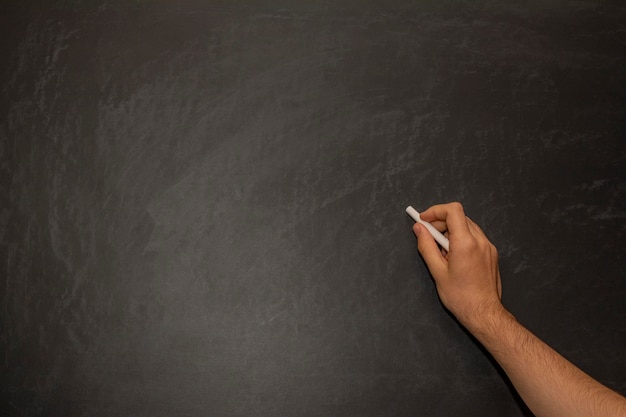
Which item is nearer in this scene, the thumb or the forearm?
the forearm

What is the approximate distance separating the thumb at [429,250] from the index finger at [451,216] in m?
0.02

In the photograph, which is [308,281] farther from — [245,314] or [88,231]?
[88,231]

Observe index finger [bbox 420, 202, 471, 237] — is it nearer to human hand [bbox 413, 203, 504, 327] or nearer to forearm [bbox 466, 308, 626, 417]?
human hand [bbox 413, 203, 504, 327]

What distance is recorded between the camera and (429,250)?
0.73 meters

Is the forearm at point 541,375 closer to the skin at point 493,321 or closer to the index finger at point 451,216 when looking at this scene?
the skin at point 493,321

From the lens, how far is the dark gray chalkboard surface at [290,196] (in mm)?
733

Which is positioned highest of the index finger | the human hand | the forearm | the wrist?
the index finger

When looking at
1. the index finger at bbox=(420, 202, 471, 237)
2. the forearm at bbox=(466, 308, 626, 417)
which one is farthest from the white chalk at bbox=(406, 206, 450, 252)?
the forearm at bbox=(466, 308, 626, 417)

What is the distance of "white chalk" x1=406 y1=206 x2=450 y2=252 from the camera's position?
0.74 m

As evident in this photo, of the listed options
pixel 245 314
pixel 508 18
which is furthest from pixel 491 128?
pixel 245 314

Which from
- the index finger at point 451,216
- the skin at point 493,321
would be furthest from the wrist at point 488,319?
the index finger at point 451,216

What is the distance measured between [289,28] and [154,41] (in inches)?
7.6

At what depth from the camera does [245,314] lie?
0.74 m

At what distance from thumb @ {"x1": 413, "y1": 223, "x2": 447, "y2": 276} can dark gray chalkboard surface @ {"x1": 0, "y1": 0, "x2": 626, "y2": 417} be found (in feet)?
0.09
